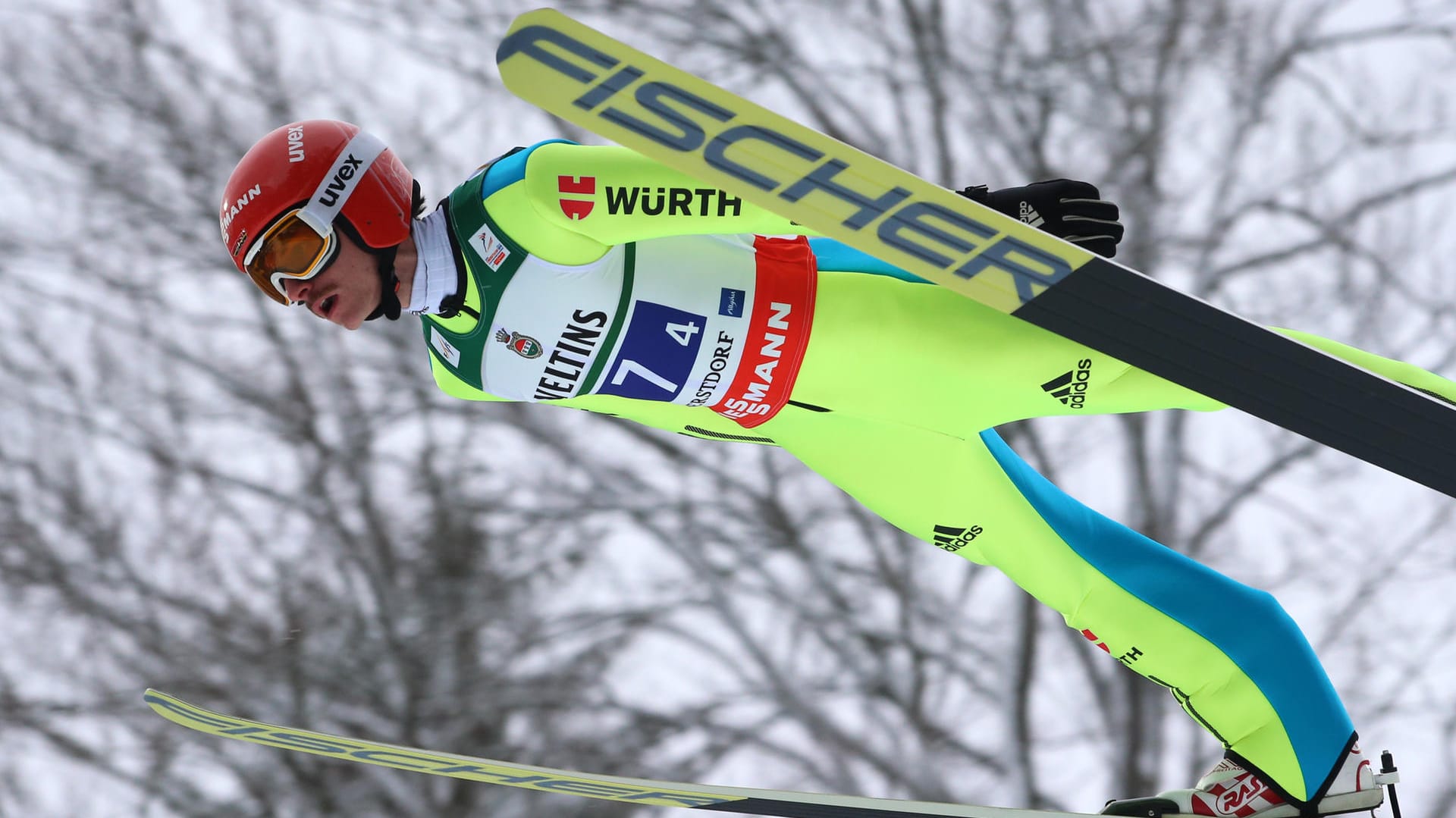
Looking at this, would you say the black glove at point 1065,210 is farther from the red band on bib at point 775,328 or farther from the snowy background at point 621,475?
the snowy background at point 621,475

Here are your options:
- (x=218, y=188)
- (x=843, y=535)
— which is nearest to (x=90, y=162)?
(x=218, y=188)

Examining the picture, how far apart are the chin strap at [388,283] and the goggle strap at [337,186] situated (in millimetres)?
73

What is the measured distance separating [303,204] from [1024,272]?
928 millimetres

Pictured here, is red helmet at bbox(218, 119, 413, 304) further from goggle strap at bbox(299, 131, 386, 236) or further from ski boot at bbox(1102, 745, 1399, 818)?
ski boot at bbox(1102, 745, 1399, 818)

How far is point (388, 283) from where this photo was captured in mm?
1625

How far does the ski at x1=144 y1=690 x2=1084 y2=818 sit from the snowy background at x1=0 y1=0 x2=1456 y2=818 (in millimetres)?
1322

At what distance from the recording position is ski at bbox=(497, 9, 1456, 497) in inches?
50.7

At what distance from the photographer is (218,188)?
13.4 ft

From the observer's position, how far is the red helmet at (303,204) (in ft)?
5.23

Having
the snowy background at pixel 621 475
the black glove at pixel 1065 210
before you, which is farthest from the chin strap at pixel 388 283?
the snowy background at pixel 621 475

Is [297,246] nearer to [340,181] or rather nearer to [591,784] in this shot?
[340,181]

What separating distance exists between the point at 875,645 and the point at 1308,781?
2.03m

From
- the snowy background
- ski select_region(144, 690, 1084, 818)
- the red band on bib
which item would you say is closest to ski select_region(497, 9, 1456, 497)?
the red band on bib

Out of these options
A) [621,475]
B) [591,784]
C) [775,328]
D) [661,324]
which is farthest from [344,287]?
[621,475]
